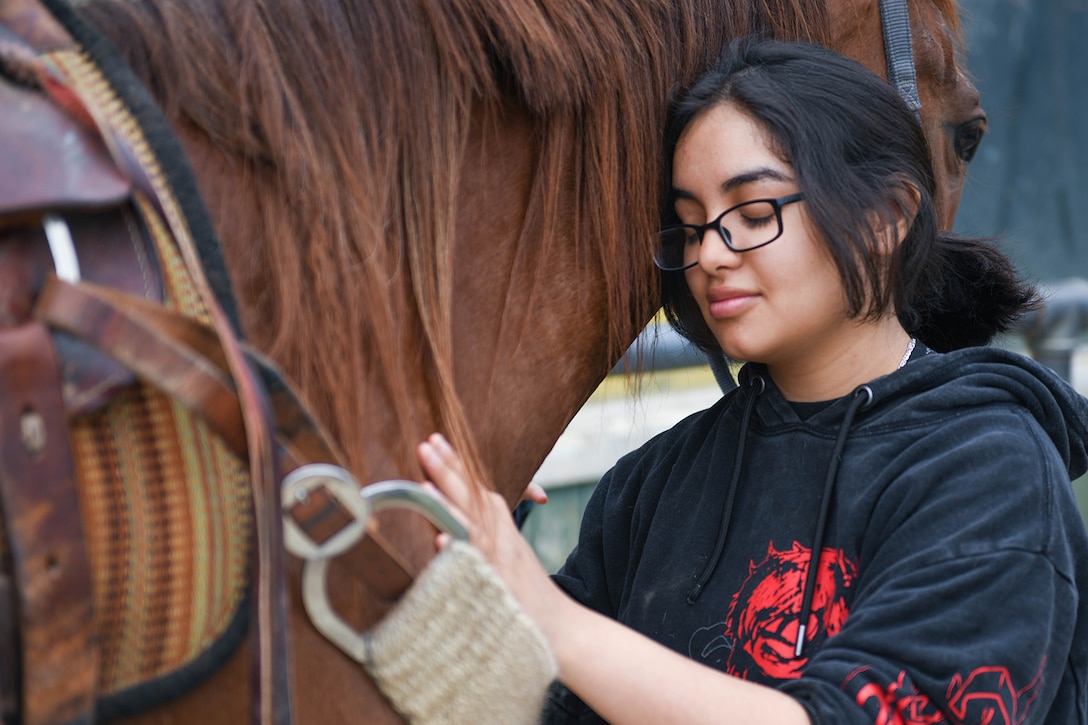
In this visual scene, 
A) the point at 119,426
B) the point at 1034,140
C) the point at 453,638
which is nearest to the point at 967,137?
the point at 453,638

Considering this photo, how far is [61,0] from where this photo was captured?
27.7 inches

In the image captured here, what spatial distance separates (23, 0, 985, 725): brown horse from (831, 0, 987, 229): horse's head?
0.18 metres

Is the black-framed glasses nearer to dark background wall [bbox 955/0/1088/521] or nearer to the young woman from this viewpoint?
the young woman

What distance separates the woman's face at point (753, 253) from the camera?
35.9 inches

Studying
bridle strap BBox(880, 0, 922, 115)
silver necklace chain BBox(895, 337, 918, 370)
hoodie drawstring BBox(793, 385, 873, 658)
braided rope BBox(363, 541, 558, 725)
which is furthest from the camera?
bridle strap BBox(880, 0, 922, 115)

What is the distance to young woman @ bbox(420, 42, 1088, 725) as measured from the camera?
770mm

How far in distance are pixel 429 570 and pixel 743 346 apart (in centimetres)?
39

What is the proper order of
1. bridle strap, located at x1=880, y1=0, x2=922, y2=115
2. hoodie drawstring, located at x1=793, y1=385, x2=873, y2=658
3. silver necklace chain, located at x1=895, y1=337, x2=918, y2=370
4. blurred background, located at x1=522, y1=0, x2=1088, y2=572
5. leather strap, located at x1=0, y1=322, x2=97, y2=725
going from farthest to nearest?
blurred background, located at x1=522, y1=0, x2=1088, y2=572
bridle strap, located at x1=880, y1=0, x2=922, y2=115
silver necklace chain, located at x1=895, y1=337, x2=918, y2=370
hoodie drawstring, located at x1=793, y1=385, x2=873, y2=658
leather strap, located at x1=0, y1=322, x2=97, y2=725

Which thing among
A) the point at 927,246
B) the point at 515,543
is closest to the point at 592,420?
the point at 927,246

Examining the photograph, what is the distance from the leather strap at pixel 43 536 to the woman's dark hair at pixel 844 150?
59 cm

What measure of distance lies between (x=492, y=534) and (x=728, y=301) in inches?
13.3

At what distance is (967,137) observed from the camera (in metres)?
1.26

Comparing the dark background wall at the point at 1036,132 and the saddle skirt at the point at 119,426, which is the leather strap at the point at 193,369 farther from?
the dark background wall at the point at 1036,132

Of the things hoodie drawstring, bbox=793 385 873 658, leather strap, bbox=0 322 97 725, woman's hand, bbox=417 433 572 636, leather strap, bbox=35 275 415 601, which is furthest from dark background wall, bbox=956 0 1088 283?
leather strap, bbox=0 322 97 725
